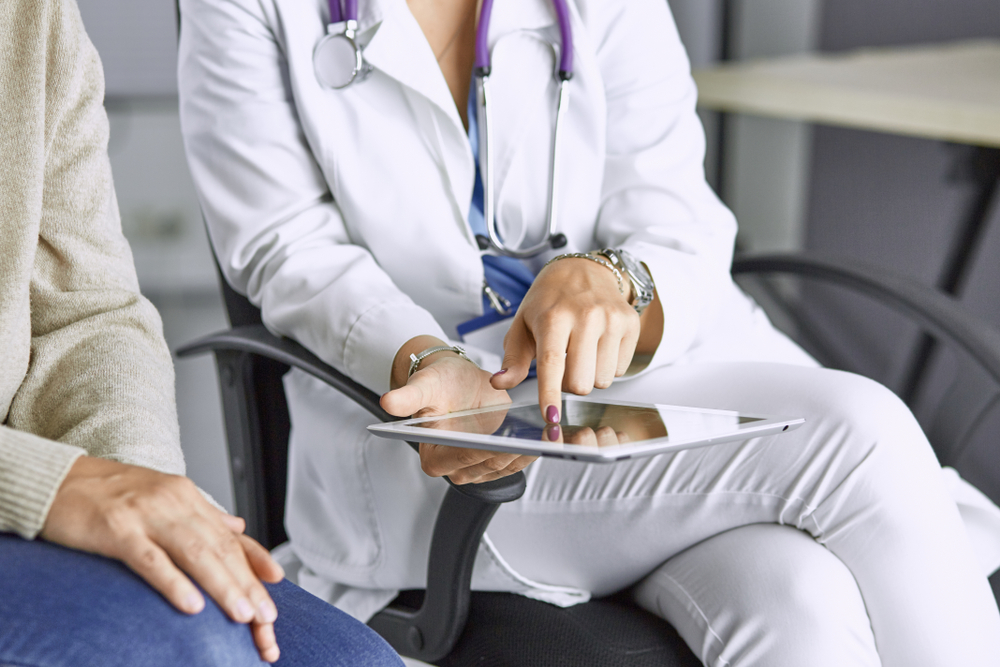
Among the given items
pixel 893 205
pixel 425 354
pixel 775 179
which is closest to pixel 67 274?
pixel 425 354

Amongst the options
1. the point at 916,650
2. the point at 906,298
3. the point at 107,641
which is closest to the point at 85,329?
the point at 107,641

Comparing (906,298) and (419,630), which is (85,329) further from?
(906,298)

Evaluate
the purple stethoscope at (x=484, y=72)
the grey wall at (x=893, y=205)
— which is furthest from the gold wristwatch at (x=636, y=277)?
the grey wall at (x=893, y=205)

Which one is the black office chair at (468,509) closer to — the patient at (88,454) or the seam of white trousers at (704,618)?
the seam of white trousers at (704,618)

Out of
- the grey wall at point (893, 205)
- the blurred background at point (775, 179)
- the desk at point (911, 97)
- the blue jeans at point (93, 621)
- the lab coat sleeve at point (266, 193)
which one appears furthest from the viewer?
the blurred background at point (775, 179)

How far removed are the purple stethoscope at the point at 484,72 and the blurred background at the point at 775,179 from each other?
985 millimetres

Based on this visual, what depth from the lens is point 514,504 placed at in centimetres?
79

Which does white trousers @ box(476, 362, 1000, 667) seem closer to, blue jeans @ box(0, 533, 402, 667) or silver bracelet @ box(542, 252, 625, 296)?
silver bracelet @ box(542, 252, 625, 296)

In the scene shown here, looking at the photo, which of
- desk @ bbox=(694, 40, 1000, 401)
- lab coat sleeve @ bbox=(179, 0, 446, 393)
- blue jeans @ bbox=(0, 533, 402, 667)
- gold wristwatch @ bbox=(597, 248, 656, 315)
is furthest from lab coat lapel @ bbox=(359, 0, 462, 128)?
desk @ bbox=(694, 40, 1000, 401)

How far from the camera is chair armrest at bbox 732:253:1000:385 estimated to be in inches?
33.1

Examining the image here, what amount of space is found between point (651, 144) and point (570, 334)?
369mm

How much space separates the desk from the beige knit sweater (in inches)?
45.3

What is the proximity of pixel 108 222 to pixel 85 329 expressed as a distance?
9cm

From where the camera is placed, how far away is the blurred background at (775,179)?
6.77 feet
